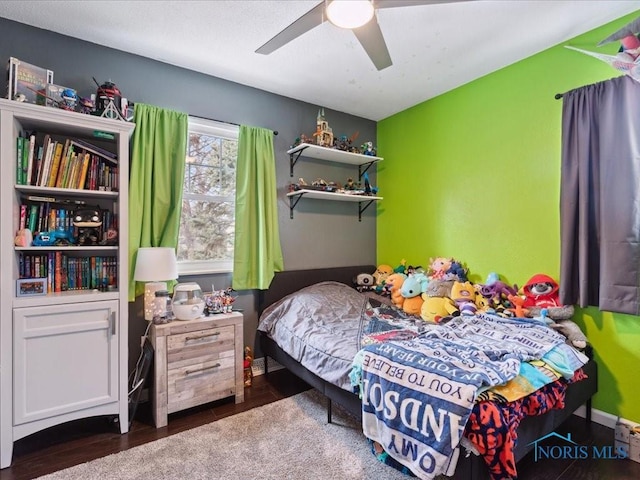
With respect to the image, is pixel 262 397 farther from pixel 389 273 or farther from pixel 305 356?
pixel 389 273

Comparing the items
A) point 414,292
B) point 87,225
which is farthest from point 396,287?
point 87,225

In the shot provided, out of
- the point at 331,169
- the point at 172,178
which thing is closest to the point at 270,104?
the point at 331,169

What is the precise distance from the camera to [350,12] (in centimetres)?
151

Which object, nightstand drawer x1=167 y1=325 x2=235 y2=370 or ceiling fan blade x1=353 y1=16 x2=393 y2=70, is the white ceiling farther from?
nightstand drawer x1=167 y1=325 x2=235 y2=370

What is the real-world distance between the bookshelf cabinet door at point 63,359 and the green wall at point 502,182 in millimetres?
2759

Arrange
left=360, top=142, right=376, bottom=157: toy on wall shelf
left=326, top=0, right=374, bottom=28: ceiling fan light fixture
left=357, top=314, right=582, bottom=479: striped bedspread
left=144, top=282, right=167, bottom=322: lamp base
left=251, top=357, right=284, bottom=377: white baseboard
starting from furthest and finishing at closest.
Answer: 1. left=360, top=142, right=376, bottom=157: toy on wall shelf
2. left=251, top=357, right=284, bottom=377: white baseboard
3. left=144, top=282, right=167, bottom=322: lamp base
4. left=326, top=0, right=374, bottom=28: ceiling fan light fixture
5. left=357, top=314, right=582, bottom=479: striped bedspread

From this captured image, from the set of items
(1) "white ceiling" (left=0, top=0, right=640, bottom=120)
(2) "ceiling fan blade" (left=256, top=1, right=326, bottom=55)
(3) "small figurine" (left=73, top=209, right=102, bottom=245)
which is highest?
(1) "white ceiling" (left=0, top=0, right=640, bottom=120)

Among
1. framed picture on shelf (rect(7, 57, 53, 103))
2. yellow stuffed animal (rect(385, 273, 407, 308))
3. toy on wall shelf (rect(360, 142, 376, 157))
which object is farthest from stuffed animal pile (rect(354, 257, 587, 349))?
framed picture on shelf (rect(7, 57, 53, 103))

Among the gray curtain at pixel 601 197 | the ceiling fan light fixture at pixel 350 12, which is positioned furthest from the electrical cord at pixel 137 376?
the gray curtain at pixel 601 197

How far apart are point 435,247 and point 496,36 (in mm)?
1787

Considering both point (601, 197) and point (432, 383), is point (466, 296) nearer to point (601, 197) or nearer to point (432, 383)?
point (601, 197)

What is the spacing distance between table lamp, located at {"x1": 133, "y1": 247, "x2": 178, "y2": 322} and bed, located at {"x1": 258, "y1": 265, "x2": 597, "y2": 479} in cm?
96

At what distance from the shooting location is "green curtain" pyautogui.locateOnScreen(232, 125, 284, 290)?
2805 millimetres

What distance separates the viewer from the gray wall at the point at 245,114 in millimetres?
2178
